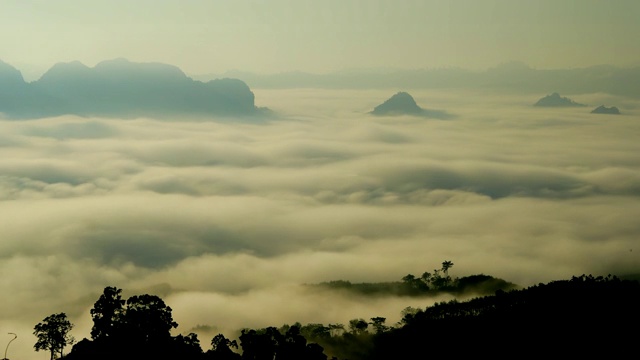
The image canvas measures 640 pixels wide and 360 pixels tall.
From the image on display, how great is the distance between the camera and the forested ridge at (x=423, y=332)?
275ft

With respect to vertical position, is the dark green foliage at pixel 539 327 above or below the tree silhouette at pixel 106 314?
below

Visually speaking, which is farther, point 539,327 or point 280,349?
point 539,327

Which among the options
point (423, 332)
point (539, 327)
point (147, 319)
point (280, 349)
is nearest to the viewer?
point (280, 349)

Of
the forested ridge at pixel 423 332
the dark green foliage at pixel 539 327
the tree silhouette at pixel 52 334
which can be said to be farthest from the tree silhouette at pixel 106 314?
the dark green foliage at pixel 539 327

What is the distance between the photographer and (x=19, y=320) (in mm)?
193875

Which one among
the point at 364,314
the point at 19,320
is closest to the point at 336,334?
the point at 364,314

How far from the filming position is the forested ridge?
83688 mm

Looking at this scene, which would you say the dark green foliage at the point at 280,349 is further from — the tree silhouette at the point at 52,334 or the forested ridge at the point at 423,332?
the tree silhouette at the point at 52,334

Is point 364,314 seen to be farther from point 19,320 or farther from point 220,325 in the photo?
point 19,320

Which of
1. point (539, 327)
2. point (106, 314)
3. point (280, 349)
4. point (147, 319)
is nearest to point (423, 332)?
point (539, 327)

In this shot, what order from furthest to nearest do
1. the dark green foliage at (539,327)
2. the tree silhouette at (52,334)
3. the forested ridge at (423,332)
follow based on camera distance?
1. the dark green foliage at (539,327)
2. the tree silhouette at (52,334)
3. the forested ridge at (423,332)

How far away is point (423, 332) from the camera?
13425 cm

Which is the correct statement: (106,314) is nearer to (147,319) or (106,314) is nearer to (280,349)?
(147,319)

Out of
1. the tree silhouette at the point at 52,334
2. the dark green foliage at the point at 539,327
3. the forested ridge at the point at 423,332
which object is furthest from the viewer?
the dark green foliage at the point at 539,327
